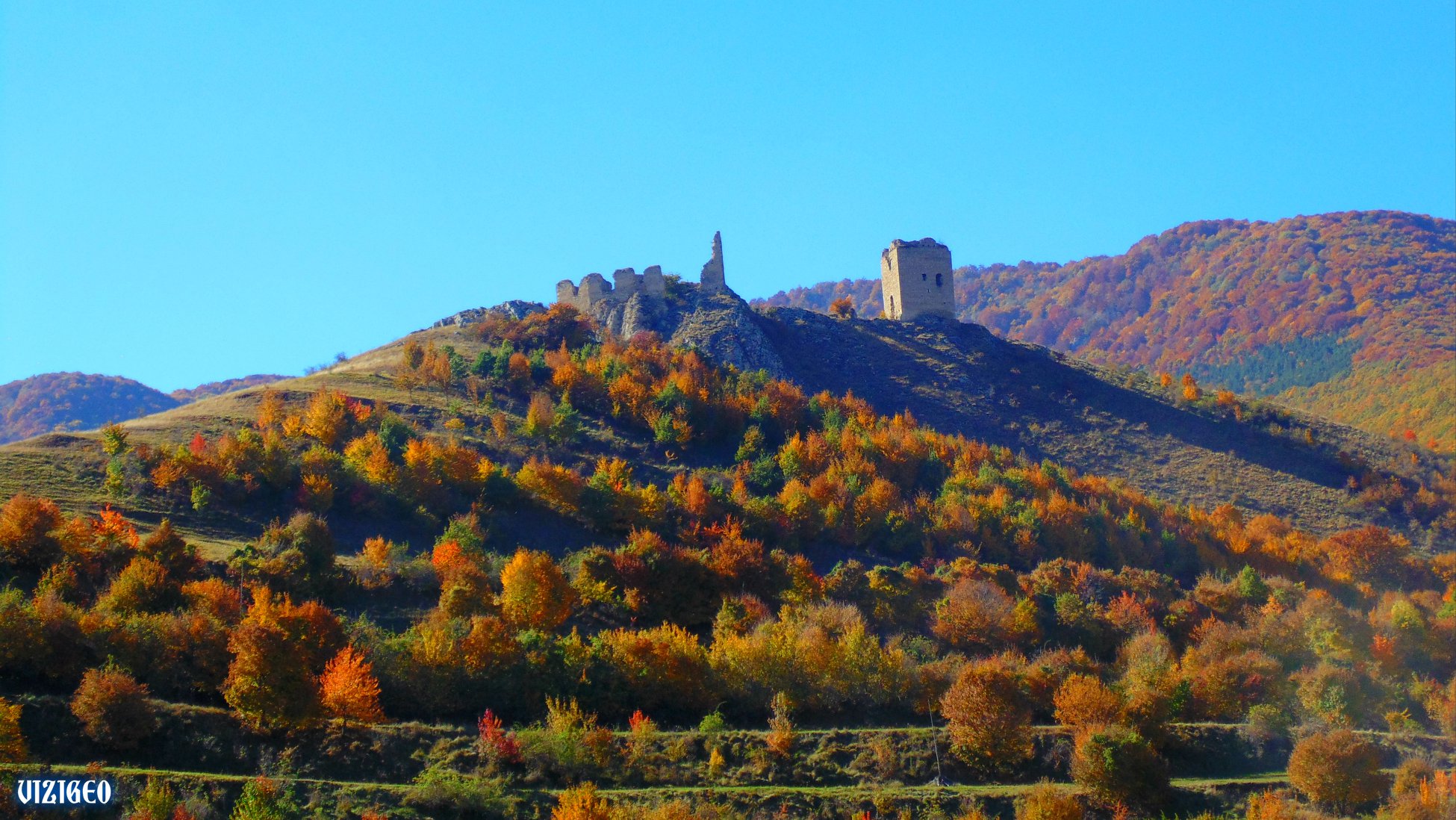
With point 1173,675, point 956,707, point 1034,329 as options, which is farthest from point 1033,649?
point 1034,329

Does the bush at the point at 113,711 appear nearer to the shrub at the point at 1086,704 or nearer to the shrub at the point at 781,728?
the shrub at the point at 781,728

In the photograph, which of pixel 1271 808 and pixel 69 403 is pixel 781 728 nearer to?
pixel 1271 808

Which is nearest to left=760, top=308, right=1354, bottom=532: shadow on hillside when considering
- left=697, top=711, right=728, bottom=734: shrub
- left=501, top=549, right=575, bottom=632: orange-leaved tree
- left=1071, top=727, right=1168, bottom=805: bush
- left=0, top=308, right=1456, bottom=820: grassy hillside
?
left=0, top=308, right=1456, bottom=820: grassy hillside

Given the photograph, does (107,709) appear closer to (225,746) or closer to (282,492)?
(225,746)

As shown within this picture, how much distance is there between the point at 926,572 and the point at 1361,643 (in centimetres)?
1488

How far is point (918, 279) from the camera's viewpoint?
7788 centimetres

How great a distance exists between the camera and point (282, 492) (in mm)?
46281

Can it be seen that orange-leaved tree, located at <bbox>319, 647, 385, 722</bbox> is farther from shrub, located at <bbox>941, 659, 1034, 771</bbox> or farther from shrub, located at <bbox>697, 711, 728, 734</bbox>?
shrub, located at <bbox>941, 659, 1034, 771</bbox>

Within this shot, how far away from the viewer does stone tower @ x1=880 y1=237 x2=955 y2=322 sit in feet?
253

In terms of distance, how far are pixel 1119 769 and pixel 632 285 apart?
48773mm

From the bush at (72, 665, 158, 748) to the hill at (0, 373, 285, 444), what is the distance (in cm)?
6982

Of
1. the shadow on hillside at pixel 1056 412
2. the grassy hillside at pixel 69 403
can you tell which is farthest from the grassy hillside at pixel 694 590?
the grassy hillside at pixel 69 403

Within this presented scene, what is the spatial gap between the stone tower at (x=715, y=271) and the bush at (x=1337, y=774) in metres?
48.4

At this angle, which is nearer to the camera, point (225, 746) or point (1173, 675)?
point (225, 746)
